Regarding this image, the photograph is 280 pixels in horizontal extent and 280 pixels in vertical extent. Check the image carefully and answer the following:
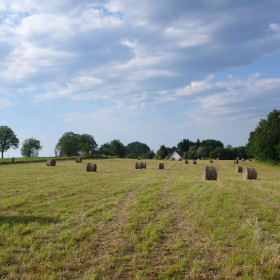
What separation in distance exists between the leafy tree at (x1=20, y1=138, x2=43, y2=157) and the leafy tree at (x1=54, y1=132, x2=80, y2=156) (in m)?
14.0

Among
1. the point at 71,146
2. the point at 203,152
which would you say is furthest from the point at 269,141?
the point at 203,152

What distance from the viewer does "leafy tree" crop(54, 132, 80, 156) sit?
328 ft

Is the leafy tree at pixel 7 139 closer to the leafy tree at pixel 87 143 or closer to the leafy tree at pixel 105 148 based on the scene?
the leafy tree at pixel 87 143

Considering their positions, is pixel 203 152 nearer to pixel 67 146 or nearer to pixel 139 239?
pixel 67 146

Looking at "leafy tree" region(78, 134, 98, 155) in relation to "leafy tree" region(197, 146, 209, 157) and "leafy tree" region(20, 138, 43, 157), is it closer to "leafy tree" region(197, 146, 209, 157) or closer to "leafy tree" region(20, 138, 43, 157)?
"leafy tree" region(20, 138, 43, 157)

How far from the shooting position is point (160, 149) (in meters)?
154

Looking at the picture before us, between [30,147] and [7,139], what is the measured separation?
19433 mm

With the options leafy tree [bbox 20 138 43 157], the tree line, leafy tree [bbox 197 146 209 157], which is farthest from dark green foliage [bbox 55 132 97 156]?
leafy tree [bbox 197 146 209 157]

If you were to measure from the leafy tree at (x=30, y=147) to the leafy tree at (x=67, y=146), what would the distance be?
45.9ft

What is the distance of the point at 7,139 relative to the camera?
90938 millimetres

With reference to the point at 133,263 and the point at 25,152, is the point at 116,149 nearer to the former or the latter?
the point at 25,152

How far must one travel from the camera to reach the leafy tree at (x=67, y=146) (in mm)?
99919

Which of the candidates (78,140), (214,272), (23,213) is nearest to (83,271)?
(214,272)

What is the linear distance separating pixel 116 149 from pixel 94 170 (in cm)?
9319
